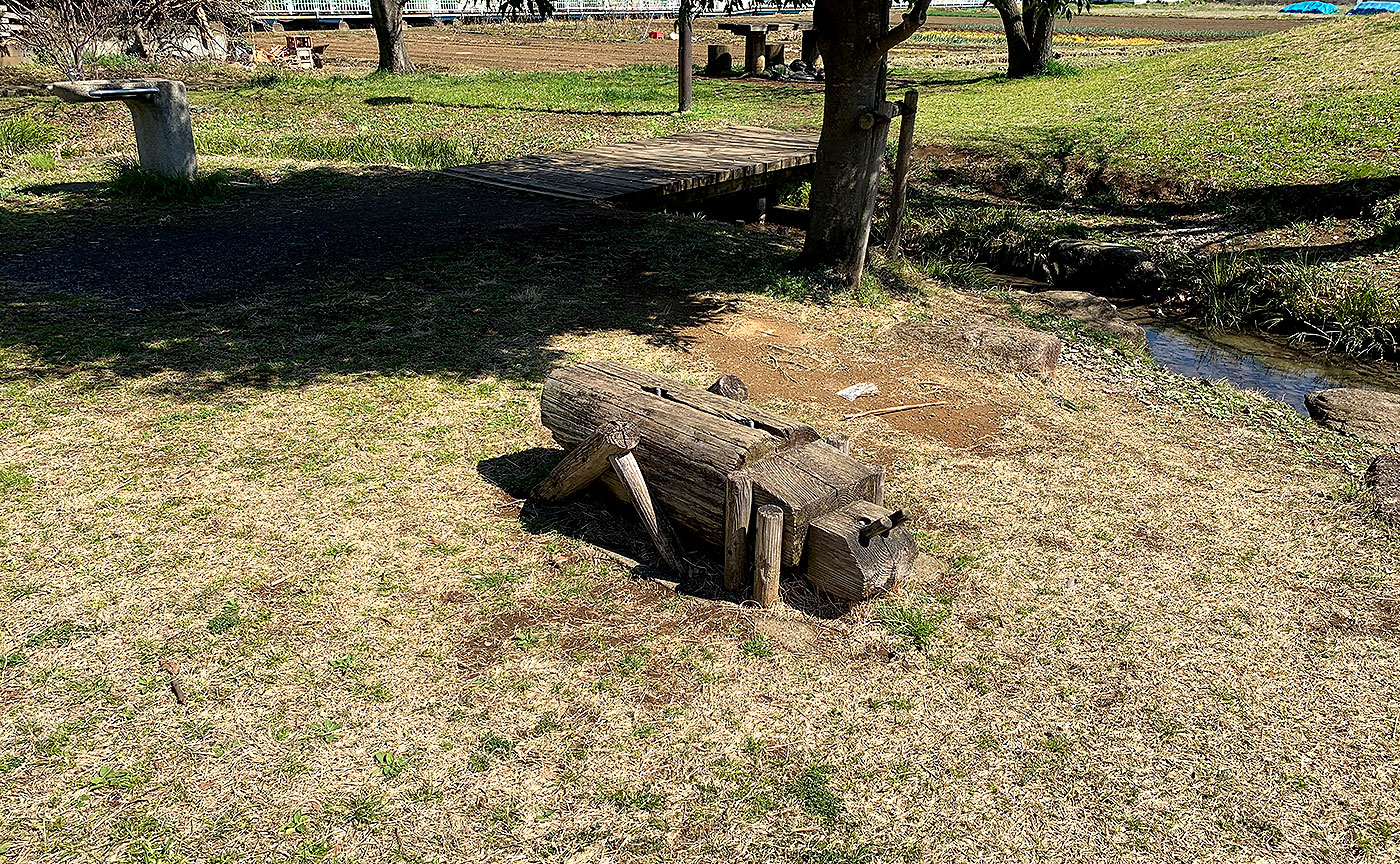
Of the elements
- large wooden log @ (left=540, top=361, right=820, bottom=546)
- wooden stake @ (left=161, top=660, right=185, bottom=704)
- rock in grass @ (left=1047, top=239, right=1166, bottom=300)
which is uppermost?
large wooden log @ (left=540, top=361, right=820, bottom=546)

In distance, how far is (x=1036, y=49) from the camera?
20953 mm

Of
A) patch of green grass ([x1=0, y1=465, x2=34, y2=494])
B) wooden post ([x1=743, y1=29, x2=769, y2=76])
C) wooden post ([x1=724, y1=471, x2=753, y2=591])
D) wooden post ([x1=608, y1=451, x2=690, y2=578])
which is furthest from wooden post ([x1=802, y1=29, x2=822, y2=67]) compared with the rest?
wooden post ([x1=724, y1=471, x2=753, y2=591])

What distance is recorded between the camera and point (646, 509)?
498 cm

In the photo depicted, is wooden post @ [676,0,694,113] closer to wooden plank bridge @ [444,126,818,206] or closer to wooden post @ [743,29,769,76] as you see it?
wooden plank bridge @ [444,126,818,206]

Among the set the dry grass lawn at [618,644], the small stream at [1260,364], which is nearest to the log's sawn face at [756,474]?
the dry grass lawn at [618,644]

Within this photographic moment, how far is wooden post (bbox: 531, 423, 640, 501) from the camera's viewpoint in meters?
5.00

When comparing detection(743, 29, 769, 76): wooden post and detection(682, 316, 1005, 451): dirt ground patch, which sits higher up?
detection(743, 29, 769, 76): wooden post

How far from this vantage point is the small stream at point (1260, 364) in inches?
337

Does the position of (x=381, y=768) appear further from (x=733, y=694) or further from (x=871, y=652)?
(x=871, y=652)

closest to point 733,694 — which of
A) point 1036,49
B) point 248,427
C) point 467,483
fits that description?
point 467,483

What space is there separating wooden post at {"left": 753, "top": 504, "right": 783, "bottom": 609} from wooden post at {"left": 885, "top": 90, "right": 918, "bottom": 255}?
554 centimetres

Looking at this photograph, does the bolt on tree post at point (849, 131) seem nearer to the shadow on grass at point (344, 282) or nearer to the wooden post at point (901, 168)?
the wooden post at point (901, 168)

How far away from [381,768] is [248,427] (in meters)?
3.25

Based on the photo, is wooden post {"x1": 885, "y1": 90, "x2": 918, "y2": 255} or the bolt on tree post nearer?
the bolt on tree post
